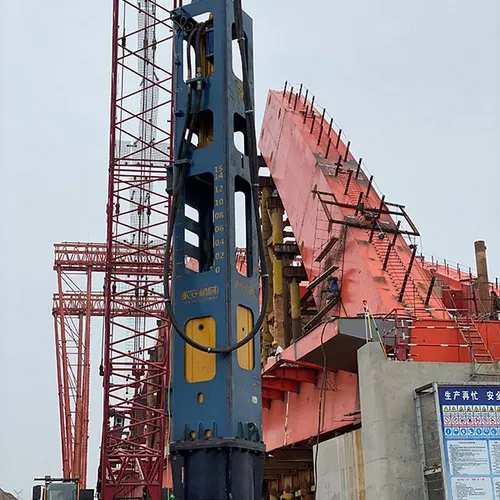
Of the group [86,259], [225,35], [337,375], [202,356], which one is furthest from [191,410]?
[86,259]

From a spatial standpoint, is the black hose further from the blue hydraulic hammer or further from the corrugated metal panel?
the corrugated metal panel

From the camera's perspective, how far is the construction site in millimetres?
12727

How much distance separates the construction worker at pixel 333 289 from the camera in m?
27.8

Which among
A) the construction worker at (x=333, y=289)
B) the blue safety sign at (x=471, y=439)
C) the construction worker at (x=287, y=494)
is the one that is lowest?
the construction worker at (x=287, y=494)

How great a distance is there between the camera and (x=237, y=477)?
12062 mm

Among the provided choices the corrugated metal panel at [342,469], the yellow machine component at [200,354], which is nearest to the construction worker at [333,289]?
the corrugated metal panel at [342,469]

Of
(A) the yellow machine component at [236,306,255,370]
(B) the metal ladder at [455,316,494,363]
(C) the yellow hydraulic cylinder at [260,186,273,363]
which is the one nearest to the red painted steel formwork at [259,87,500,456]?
(B) the metal ladder at [455,316,494,363]

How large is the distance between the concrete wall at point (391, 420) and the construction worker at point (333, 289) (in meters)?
7.58

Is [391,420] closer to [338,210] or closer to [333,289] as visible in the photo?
[333,289]

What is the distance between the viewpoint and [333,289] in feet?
91.4

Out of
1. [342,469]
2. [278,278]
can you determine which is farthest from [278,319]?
[342,469]

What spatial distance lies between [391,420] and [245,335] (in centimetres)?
783

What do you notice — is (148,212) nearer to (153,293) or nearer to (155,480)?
(153,293)

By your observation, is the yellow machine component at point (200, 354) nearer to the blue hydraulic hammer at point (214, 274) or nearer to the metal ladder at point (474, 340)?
the blue hydraulic hammer at point (214, 274)
